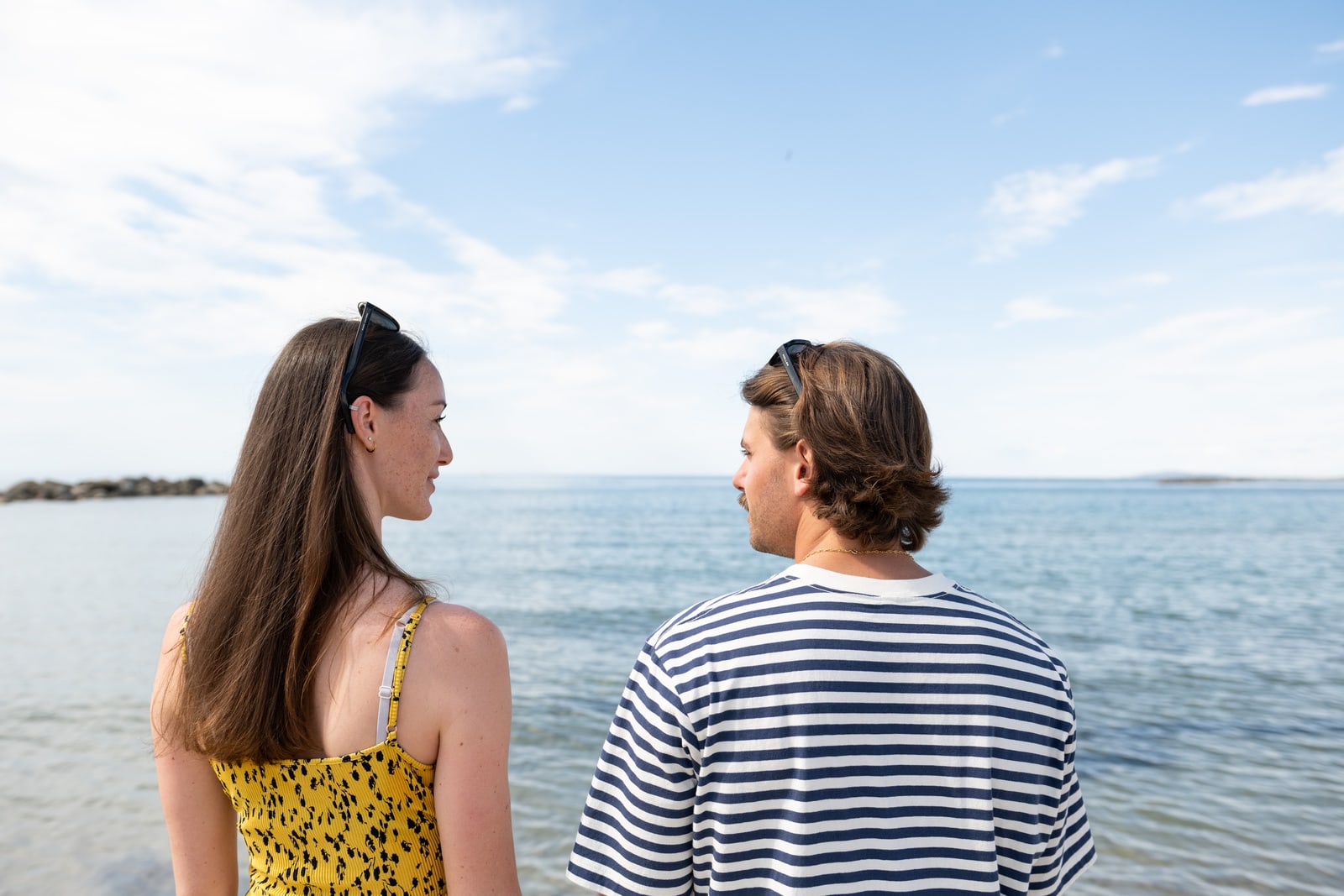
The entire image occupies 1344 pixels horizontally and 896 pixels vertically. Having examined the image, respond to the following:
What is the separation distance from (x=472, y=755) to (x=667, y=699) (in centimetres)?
41

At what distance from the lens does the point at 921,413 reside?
6.08 ft

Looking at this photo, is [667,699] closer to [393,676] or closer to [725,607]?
[725,607]

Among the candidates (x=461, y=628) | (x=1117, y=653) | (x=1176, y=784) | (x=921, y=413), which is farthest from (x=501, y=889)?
(x=1117, y=653)

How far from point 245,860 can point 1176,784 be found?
6.91 meters

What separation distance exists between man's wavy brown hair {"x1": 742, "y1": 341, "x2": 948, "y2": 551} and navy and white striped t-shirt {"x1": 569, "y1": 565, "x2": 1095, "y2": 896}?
153 millimetres

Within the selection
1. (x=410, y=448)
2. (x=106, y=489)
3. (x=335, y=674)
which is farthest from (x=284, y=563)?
(x=106, y=489)

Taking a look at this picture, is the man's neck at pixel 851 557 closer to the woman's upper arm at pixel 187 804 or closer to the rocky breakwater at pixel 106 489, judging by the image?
the woman's upper arm at pixel 187 804

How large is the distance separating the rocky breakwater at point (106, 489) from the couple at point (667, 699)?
4981cm

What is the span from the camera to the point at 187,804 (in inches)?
75.2

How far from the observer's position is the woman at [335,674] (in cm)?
165

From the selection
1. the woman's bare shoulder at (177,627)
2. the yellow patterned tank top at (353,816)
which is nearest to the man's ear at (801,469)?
the yellow patterned tank top at (353,816)

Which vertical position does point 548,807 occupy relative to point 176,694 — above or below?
below

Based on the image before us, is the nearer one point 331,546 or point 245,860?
point 331,546

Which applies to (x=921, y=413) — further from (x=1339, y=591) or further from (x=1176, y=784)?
(x=1339, y=591)
